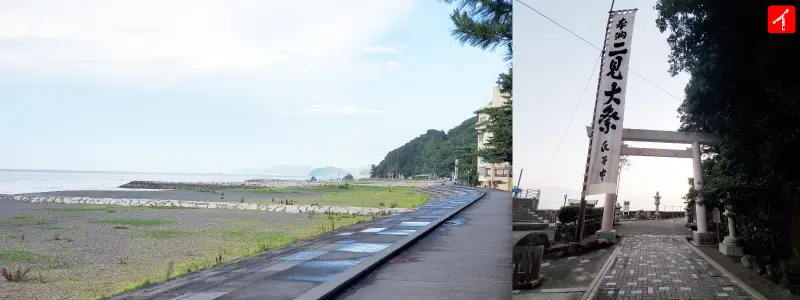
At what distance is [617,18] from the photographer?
209 cm

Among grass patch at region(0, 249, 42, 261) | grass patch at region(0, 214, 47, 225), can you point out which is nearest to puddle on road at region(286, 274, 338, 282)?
grass patch at region(0, 249, 42, 261)

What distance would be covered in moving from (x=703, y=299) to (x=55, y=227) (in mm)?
19407

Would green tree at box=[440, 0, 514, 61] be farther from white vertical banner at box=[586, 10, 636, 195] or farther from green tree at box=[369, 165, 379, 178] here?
green tree at box=[369, 165, 379, 178]

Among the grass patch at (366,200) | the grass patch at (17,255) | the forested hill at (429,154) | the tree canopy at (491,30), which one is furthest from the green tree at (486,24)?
the forested hill at (429,154)

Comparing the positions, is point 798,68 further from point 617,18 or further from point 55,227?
point 55,227

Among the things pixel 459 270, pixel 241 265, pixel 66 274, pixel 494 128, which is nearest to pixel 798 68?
pixel 494 128

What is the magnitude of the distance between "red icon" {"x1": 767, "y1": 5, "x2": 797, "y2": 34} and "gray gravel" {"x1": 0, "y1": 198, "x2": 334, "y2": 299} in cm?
787

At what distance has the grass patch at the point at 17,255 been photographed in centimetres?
1123

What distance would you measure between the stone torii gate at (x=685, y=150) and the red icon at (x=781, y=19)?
339mm

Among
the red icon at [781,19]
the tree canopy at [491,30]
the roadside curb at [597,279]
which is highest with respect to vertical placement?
the tree canopy at [491,30]

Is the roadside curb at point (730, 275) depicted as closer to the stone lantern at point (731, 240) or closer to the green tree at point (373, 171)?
the stone lantern at point (731, 240)

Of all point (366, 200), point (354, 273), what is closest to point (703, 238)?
point (354, 273)

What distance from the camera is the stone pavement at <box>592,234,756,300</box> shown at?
181 centimetres

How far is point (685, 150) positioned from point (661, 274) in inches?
17.2
